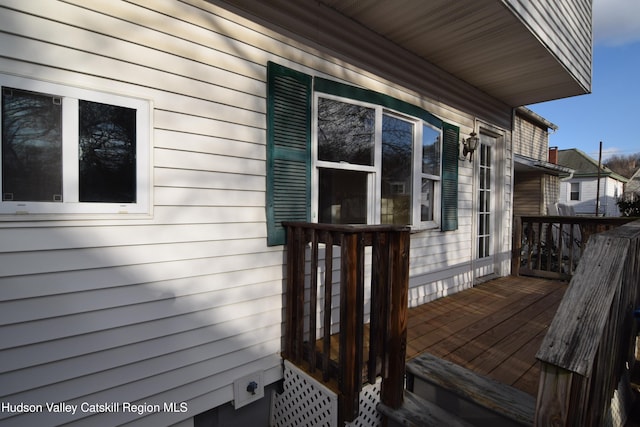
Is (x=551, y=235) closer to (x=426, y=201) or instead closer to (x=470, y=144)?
(x=470, y=144)

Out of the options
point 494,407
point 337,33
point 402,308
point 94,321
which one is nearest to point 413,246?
point 402,308

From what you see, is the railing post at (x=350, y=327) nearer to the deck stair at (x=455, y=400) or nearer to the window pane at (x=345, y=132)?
the deck stair at (x=455, y=400)

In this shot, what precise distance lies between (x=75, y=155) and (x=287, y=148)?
1299 millimetres

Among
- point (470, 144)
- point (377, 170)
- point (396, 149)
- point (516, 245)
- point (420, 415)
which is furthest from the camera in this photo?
point (516, 245)

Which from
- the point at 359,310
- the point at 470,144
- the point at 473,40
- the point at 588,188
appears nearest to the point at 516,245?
the point at 470,144

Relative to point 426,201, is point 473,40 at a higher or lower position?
higher

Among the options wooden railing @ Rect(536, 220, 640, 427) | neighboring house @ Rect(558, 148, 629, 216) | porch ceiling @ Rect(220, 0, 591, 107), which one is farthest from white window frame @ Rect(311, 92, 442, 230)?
neighboring house @ Rect(558, 148, 629, 216)

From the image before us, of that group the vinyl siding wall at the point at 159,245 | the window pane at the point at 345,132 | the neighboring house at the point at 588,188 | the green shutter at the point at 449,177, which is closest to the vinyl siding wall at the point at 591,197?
the neighboring house at the point at 588,188

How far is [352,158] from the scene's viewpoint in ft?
9.32

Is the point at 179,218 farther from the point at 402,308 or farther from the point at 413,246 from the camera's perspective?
the point at 413,246

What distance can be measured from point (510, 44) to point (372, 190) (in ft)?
6.88

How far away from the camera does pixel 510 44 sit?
3.16m

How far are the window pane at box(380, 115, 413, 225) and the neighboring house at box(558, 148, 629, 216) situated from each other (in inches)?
827

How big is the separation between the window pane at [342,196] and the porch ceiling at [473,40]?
1.39m
